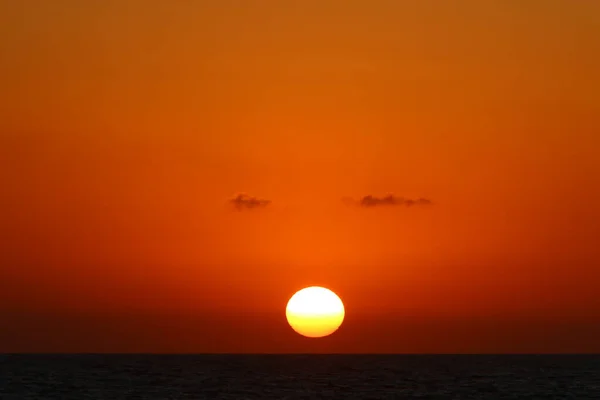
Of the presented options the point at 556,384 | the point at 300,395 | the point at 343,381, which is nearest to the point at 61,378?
the point at 343,381

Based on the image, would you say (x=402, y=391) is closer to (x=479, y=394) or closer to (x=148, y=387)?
(x=479, y=394)

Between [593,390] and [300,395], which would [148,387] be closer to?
[300,395]

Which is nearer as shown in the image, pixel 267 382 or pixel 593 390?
pixel 593 390

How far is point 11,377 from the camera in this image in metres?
126

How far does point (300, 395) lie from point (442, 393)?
16037mm

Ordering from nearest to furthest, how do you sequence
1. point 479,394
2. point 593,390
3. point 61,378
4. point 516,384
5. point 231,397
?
point 231,397, point 479,394, point 593,390, point 516,384, point 61,378

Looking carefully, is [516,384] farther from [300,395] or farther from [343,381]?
[300,395]

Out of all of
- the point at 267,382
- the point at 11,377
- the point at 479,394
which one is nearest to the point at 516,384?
the point at 479,394

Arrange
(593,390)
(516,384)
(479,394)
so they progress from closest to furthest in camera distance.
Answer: (479,394) < (593,390) < (516,384)

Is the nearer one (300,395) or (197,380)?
(300,395)

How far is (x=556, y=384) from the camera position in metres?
118

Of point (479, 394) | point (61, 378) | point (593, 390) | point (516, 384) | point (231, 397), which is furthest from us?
point (61, 378)

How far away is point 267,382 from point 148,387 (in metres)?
19.4

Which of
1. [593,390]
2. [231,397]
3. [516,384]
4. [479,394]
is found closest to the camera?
[231,397]
